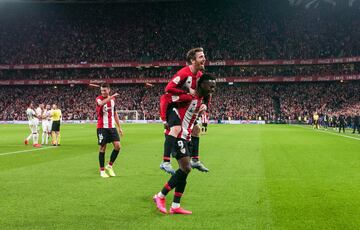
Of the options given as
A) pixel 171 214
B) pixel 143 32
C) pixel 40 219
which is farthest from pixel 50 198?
pixel 143 32

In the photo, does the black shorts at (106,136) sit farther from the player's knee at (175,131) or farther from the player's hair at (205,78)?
the player's hair at (205,78)

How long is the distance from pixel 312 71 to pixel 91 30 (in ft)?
139

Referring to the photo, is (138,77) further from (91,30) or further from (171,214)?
(171,214)

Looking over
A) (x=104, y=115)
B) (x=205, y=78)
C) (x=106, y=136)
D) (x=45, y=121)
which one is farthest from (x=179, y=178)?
(x=45, y=121)

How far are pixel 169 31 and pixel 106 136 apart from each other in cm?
7539

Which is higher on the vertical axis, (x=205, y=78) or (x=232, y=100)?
(x=232, y=100)

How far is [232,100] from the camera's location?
76.0 m

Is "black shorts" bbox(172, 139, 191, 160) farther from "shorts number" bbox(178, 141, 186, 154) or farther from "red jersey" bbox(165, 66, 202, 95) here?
"red jersey" bbox(165, 66, 202, 95)

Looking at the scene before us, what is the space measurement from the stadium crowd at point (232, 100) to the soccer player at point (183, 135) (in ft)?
207

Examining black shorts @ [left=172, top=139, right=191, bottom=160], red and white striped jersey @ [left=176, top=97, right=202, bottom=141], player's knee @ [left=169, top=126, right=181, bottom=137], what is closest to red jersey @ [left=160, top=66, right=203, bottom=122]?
red and white striped jersey @ [left=176, top=97, right=202, bottom=141]

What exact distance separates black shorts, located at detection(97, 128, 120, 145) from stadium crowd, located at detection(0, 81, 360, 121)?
59.9 meters

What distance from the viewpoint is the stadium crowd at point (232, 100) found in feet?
233

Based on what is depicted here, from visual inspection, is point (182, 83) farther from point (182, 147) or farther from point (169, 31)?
point (169, 31)

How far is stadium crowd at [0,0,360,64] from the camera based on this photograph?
79375 mm
